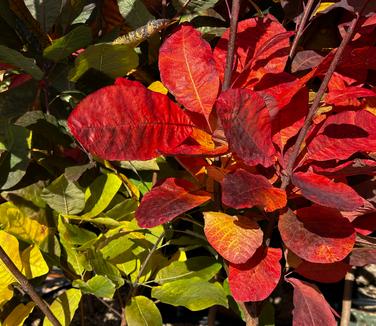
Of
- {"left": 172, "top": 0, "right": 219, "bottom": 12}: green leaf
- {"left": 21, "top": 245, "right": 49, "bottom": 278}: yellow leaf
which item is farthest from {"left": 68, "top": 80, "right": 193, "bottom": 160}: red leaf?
{"left": 21, "top": 245, "right": 49, "bottom": 278}: yellow leaf

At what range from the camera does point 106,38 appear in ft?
2.53

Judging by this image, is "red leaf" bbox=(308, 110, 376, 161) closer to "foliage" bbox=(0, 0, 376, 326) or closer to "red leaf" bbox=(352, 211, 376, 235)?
"foliage" bbox=(0, 0, 376, 326)

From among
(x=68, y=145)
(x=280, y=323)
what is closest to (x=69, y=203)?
(x=68, y=145)

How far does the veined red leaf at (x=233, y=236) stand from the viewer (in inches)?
24.1

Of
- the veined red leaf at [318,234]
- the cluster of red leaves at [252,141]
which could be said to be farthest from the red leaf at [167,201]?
the veined red leaf at [318,234]

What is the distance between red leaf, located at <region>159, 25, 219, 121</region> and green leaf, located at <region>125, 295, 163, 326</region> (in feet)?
1.06

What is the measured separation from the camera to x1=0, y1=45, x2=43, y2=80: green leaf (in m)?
0.65

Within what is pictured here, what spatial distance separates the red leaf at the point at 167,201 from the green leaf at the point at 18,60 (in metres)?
0.21

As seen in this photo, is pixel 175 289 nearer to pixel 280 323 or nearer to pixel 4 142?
pixel 4 142

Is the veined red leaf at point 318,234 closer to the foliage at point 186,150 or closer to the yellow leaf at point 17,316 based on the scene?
the foliage at point 186,150

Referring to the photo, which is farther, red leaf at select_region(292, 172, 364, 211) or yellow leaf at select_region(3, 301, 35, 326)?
yellow leaf at select_region(3, 301, 35, 326)

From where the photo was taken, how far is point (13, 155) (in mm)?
769

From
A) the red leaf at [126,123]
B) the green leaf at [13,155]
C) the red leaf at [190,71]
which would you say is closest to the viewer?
the red leaf at [126,123]

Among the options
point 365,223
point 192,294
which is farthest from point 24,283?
point 365,223
